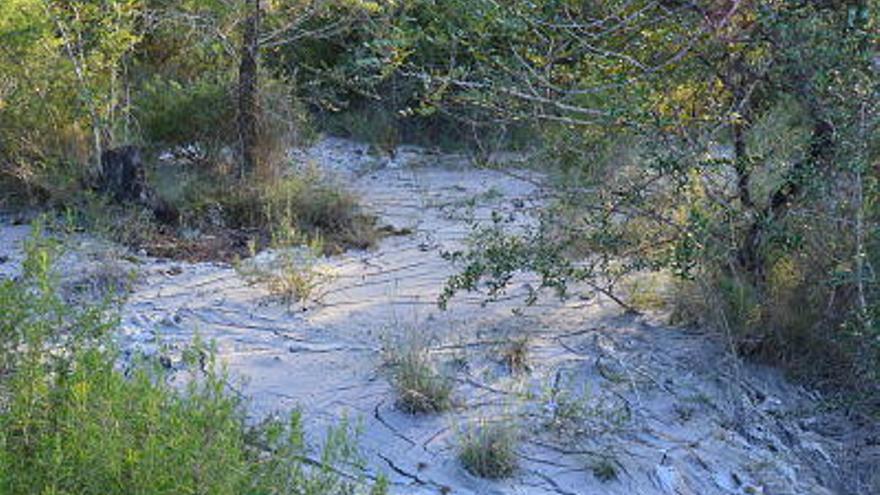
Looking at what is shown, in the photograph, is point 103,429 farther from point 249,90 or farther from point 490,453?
point 249,90

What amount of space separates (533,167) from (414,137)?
11.2 feet

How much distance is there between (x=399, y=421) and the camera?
16.3 ft

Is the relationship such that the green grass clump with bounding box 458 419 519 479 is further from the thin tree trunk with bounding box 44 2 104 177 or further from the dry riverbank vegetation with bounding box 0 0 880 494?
the thin tree trunk with bounding box 44 2 104 177

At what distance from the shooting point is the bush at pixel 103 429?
3186 millimetres

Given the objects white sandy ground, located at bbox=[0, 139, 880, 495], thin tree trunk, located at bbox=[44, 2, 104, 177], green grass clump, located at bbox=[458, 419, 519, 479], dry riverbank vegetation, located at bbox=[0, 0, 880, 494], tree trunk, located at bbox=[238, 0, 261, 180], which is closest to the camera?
dry riverbank vegetation, located at bbox=[0, 0, 880, 494]

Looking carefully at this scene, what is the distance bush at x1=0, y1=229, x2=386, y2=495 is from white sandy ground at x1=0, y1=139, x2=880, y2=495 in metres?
0.90

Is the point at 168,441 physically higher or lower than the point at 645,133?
lower

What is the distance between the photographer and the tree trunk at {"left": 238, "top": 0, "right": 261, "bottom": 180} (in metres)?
8.31

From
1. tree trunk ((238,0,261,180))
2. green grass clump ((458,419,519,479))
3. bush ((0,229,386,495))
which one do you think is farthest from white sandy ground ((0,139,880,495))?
tree trunk ((238,0,261,180))

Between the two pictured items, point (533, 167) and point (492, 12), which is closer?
point (492, 12)

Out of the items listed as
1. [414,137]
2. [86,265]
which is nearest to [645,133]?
[86,265]

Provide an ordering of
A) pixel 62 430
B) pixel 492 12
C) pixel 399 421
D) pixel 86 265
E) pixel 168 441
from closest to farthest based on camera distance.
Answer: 1. pixel 168 441
2. pixel 62 430
3. pixel 399 421
4. pixel 492 12
5. pixel 86 265

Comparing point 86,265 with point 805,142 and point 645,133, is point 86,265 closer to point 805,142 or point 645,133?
point 645,133

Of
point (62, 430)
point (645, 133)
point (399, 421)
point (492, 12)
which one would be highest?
point (492, 12)
